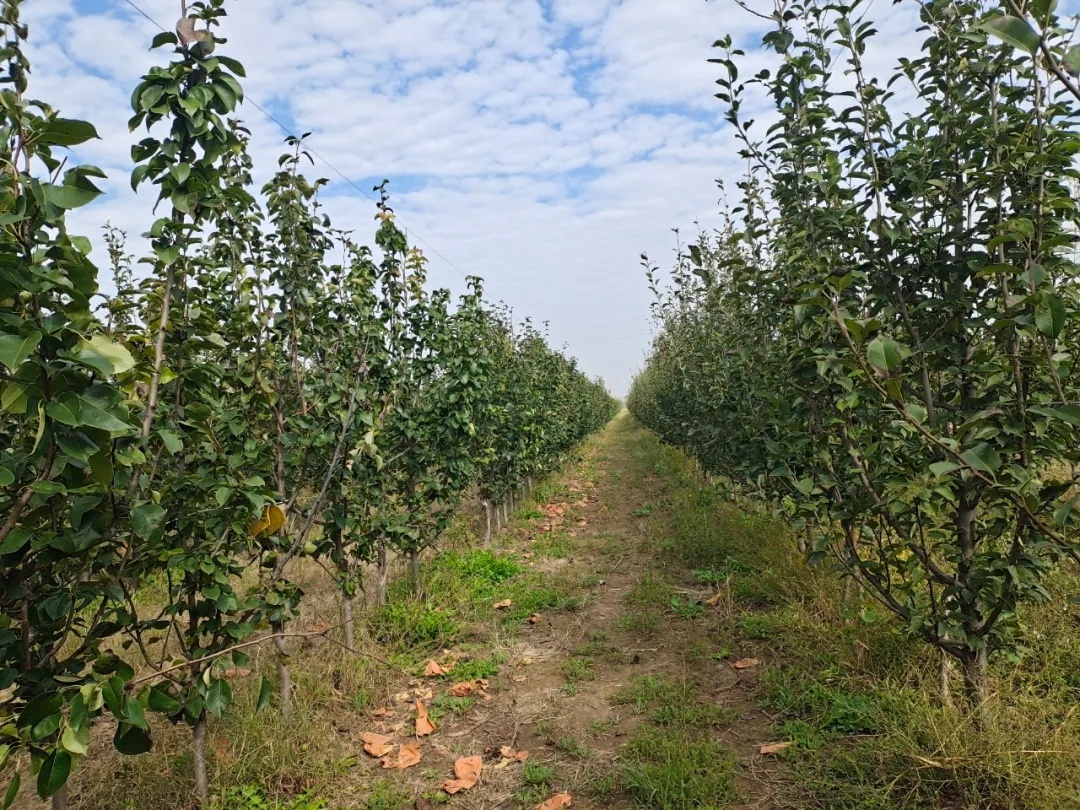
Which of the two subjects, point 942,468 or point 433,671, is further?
point 433,671

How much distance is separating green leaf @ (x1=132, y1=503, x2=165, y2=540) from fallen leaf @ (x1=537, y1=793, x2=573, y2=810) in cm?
216

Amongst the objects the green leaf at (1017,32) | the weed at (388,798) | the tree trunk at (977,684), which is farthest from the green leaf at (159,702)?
the tree trunk at (977,684)

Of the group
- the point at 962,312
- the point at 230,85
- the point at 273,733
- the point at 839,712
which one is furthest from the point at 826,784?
the point at 230,85

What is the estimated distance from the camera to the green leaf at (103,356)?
1.37 m

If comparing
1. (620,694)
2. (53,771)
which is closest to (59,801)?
(53,771)

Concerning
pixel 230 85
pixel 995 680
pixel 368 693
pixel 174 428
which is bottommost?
pixel 368 693

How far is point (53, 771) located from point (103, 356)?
1002 millimetres

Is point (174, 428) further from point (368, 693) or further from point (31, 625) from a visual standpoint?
point (368, 693)

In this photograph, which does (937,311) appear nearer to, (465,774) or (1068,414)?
(1068,414)

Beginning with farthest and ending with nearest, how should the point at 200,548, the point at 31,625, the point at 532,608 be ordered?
the point at 532,608, the point at 200,548, the point at 31,625

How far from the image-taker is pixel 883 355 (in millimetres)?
1655

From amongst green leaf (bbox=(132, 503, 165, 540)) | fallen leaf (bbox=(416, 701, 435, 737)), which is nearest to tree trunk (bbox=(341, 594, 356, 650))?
fallen leaf (bbox=(416, 701, 435, 737))

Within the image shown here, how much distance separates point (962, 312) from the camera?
8.59 ft

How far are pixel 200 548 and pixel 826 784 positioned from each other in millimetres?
2863
